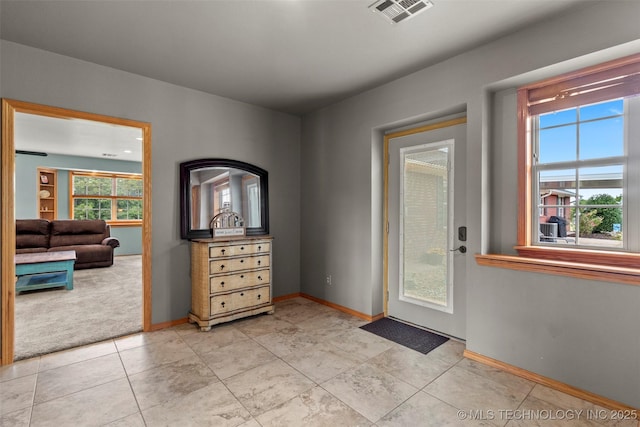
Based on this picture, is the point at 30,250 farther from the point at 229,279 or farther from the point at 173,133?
the point at 229,279

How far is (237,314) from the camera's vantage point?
3447 mm

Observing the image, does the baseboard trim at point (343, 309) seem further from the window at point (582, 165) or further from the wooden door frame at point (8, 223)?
the wooden door frame at point (8, 223)

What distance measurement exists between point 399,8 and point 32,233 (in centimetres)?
785

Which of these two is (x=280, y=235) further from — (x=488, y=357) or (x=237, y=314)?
(x=488, y=357)

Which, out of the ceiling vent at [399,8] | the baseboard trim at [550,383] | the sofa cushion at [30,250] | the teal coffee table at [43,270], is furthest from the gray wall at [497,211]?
the sofa cushion at [30,250]

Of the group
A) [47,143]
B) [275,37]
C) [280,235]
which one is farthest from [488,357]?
[47,143]

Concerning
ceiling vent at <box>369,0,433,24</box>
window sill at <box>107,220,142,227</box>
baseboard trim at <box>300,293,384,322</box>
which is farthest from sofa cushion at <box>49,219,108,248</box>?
ceiling vent at <box>369,0,433,24</box>

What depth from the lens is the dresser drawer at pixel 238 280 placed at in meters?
3.30

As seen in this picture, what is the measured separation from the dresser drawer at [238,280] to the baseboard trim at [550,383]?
2243 millimetres

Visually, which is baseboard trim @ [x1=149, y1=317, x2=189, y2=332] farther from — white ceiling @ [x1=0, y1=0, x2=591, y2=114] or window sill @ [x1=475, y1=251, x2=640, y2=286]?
window sill @ [x1=475, y1=251, x2=640, y2=286]

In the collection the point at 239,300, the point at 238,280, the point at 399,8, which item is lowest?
the point at 239,300

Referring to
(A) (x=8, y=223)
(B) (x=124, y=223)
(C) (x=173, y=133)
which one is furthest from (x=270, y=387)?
(B) (x=124, y=223)

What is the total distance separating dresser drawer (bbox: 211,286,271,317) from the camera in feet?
10.8

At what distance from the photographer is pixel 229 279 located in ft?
11.2
